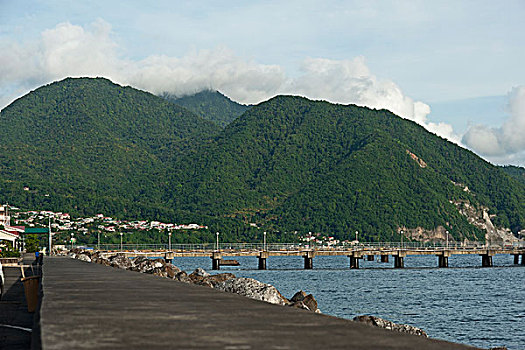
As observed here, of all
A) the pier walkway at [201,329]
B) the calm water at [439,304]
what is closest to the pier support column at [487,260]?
the calm water at [439,304]

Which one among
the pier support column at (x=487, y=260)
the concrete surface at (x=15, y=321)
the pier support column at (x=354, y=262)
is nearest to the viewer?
the concrete surface at (x=15, y=321)

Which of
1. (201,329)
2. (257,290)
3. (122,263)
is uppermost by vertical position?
(201,329)

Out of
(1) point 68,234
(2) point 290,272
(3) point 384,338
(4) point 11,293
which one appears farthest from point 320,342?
(1) point 68,234

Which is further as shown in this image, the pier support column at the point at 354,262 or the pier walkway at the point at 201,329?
the pier support column at the point at 354,262

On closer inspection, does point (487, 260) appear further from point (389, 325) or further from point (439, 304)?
point (389, 325)

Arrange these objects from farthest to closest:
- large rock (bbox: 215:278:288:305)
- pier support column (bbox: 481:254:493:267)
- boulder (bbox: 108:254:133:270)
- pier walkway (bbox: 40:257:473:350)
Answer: pier support column (bbox: 481:254:493:267) → boulder (bbox: 108:254:133:270) → large rock (bbox: 215:278:288:305) → pier walkway (bbox: 40:257:473:350)

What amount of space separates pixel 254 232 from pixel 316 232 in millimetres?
18859

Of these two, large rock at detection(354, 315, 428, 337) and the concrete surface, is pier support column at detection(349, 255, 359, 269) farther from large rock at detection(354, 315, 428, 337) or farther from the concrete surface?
large rock at detection(354, 315, 428, 337)

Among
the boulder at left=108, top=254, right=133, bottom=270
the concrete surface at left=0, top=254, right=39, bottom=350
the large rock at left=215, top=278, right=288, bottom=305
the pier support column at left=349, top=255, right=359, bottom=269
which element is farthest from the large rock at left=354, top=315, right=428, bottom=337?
the pier support column at left=349, top=255, right=359, bottom=269

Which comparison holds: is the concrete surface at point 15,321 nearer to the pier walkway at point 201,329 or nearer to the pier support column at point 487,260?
the pier walkway at point 201,329

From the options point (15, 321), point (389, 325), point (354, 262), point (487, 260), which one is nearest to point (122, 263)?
point (15, 321)

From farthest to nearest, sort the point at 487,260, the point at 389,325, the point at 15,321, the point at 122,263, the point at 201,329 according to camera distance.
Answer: the point at 487,260, the point at 122,263, the point at 389,325, the point at 15,321, the point at 201,329

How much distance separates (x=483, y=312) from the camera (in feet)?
164

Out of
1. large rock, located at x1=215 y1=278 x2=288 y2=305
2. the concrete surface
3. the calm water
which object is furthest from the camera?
the calm water
